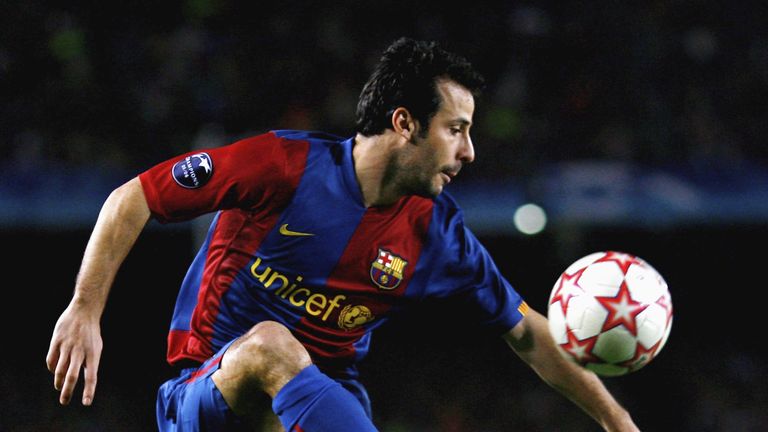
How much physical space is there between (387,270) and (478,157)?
4.76 meters

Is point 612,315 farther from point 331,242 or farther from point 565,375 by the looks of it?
point 331,242

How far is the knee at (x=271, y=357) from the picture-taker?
3.51 metres

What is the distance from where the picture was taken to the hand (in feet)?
11.3

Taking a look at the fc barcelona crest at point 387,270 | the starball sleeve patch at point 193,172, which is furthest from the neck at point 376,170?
the starball sleeve patch at point 193,172

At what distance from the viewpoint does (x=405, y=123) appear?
4.21 m

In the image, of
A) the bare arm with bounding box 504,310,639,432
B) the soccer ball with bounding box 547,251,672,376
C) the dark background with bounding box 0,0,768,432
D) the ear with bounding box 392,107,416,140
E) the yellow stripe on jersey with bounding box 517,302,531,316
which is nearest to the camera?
the soccer ball with bounding box 547,251,672,376

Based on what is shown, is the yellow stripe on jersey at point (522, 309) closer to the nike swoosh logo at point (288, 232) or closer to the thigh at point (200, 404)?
the nike swoosh logo at point (288, 232)

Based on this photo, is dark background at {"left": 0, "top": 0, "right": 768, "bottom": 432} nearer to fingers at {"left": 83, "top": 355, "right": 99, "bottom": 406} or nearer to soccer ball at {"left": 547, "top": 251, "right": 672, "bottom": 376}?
soccer ball at {"left": 547, "top": 251, "right": 672, "bottom": 376}

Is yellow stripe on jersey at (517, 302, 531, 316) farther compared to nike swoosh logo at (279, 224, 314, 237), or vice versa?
yellow stripe on jersey at (517, 302, 531, 316)

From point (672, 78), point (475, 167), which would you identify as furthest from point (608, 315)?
point (672, 78)

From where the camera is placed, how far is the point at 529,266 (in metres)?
9.88

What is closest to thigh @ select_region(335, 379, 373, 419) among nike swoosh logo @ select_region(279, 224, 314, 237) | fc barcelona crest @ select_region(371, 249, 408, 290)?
fc barcelona crest @ select_region(371, 249, 408, 290)

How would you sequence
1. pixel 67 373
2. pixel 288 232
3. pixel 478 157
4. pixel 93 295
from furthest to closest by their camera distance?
1. pixel 478 157
2. pixel 288 232
3. pixel 93 295
4. pixel 67 373

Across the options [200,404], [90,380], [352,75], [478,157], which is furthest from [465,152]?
[352,75]
